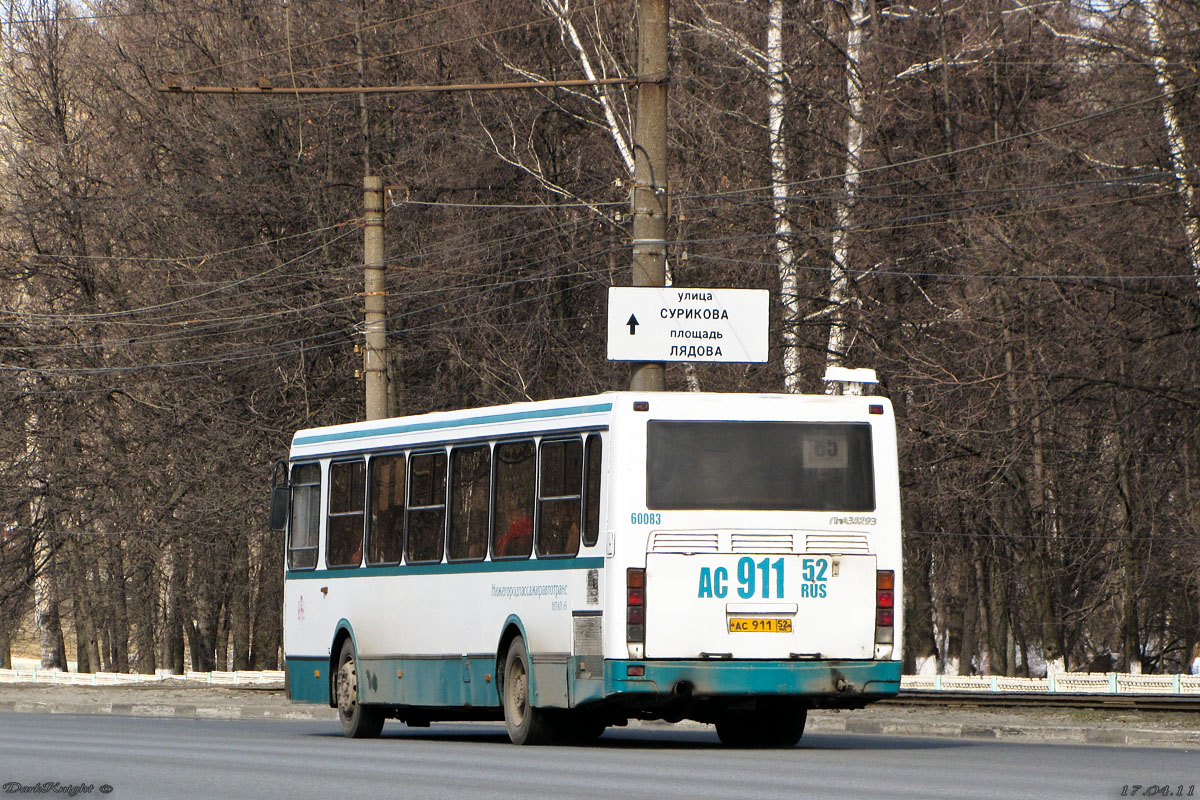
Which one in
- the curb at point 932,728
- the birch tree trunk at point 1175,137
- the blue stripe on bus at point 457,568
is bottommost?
the curb at point 932,728

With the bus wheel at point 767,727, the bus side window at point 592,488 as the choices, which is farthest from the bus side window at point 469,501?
the bus wheel at point 767,727

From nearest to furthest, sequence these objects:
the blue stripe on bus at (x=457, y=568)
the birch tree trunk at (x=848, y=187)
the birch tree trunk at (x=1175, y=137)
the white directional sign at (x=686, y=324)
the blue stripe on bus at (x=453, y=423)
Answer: the blue stripe on bus at (x=457, y=568) → the blue stripe on bus at (x=453, y=423) → the white directional sign at (x=686, y=324) → the birch tree trunk at (x=1175, y=137) → the birch tree trunk at (x=848, y=187)

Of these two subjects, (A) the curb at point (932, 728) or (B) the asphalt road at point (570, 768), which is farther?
(A) the curb at point (932, 728)

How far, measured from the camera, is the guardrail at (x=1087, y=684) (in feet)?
83.6

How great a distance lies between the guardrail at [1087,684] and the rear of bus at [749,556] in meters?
8.61

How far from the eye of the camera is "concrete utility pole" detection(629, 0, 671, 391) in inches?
765

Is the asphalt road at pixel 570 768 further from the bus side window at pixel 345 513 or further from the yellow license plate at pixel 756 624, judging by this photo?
the bus side window at pixel 345 513

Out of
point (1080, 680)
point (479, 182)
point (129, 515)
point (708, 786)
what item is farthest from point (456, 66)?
point (708, 786)

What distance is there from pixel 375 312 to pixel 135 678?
13.6 m

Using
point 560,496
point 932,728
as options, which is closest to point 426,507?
point 560,496

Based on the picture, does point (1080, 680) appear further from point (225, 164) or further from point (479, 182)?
point (225, 164)

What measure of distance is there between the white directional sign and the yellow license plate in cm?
325

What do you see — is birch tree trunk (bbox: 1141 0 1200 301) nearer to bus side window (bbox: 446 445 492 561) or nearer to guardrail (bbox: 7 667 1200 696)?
guardrail (bbox: 7 667 1200 696)

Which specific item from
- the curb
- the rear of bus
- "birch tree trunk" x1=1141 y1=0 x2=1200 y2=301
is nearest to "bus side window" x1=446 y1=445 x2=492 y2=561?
the rear of bus
